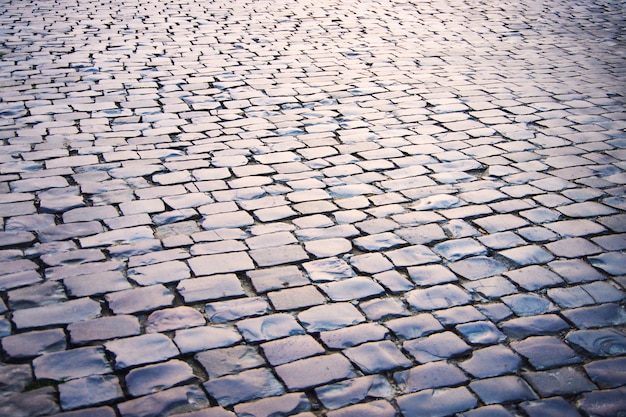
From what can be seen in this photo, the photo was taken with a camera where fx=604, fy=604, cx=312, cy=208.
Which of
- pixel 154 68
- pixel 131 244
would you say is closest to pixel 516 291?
pixel 131 244

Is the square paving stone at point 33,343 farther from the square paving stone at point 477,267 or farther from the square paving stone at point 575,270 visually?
the square paving stone at point 575,270

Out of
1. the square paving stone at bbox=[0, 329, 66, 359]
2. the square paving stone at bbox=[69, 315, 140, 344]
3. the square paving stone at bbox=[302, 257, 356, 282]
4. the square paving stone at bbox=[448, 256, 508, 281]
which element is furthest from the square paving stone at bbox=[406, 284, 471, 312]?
the square paving stone at bbox=[0, 329, 66, 359]

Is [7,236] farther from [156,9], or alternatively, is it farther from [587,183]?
[156,9]

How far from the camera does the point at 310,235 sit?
347 centimetres

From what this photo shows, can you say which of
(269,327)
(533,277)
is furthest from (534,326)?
(269,327)

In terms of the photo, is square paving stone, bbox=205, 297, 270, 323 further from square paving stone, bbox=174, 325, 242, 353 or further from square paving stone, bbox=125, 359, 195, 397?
square paving stone, bbox=125, 359, 195, 397

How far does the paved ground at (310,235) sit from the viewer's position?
2.42 meters

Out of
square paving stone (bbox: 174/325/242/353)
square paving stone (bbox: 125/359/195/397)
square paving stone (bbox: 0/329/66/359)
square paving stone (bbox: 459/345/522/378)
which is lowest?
square paving stone (bbox: 459/345/522/378)

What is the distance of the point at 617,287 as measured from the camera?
3.02 m

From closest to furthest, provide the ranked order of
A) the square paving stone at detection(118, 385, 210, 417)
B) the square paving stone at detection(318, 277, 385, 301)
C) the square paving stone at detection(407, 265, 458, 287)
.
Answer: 1. the square paving stone at detection(118, 385, 210, 417)
2. the square paving stone at detection(318, 277, 385, 301)
3. the square paving stone at detection(407, 265, 458, 287)

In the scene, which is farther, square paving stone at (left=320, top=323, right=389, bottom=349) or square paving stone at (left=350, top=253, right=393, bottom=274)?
square paving stone at (left=350, top=253, right=393, bottom=274)

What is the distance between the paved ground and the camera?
7.95ft

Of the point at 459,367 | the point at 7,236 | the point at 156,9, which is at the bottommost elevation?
the point at 459,367

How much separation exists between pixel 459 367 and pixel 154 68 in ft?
16.8
